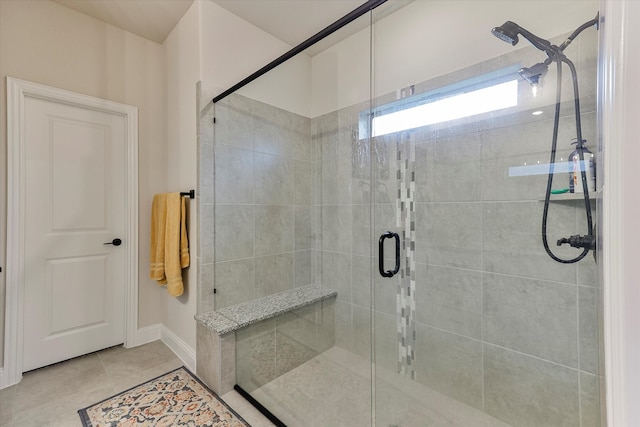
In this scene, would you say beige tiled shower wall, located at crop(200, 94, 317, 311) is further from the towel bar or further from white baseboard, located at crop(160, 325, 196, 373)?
white baseboard, located at crop(160, 325, 196, 373)

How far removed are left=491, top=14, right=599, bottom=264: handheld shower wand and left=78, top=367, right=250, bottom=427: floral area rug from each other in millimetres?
1887

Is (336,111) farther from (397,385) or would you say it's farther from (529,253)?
(397,385)

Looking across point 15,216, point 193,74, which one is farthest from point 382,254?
point 15,216

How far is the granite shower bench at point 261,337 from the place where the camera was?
72.1 inches

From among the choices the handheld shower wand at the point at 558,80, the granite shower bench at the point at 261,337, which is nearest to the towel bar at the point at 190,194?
the granite shower bench at the point at 261,337

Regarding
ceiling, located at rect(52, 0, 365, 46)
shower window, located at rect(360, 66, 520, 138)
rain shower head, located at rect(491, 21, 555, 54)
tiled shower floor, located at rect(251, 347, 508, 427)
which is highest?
ceiling, located at rect(52, 0, 365, 46)

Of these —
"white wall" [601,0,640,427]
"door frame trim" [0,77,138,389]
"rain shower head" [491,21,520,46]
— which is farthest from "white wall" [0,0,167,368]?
"white wall" [601,0,640,427]

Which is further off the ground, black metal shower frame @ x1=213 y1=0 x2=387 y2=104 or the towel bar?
black metal shower frame @ x1=213 y1=0 x2=387 y2=104

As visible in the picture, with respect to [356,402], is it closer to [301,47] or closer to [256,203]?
[256,203]

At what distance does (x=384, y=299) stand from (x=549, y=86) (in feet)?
4.72

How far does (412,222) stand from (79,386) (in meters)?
2.40

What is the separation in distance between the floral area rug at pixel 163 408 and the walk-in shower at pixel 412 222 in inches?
8.9

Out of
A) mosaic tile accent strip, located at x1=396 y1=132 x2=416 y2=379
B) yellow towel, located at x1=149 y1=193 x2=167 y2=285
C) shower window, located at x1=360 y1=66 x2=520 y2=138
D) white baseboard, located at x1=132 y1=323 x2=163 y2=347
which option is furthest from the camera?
white baseboard, located at x1=132 y1=323 x2=163 y2=347

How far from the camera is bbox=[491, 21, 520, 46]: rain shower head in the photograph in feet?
4.49
